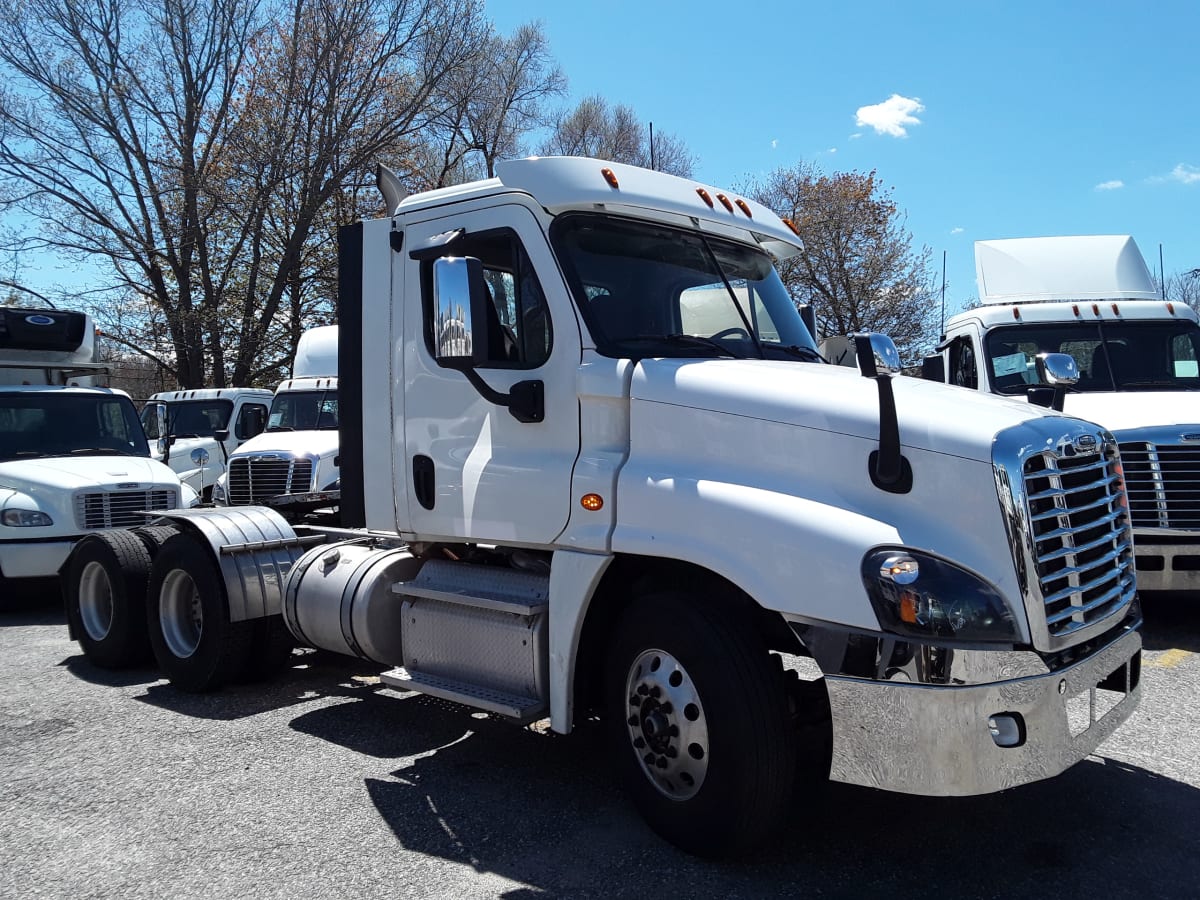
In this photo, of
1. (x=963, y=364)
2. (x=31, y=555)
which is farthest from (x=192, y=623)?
(x=963, y=364)

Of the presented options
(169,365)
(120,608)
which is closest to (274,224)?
(169,365)

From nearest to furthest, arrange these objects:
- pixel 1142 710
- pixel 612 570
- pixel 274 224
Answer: pixel 612 570, pixel 1142 710, pixel 274 224

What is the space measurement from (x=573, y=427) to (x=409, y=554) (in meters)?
1.82

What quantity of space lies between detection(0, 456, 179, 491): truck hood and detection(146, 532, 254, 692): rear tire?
3.09 meters

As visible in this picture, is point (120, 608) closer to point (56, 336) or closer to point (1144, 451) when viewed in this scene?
point (56, 336)

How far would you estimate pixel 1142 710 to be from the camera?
5.69 m

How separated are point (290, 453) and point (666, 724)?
837 centimetres

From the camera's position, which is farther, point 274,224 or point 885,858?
point 274,224

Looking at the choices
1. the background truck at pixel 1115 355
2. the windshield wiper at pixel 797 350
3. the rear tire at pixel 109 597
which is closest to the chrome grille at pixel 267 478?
the rear tire at pixel 109 597

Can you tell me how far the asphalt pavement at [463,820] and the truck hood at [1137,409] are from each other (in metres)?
2.18

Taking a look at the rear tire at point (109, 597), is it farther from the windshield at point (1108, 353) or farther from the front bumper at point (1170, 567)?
the windshield at point (1108, 353)

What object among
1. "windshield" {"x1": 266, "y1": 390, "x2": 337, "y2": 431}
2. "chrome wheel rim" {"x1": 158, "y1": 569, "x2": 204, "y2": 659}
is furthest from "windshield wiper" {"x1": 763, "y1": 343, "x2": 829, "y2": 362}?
"windshield" {"x1": 266, "y1": 390, "x2": 337, "y2": 431}

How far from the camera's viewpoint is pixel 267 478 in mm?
11297

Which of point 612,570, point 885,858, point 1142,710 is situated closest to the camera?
point 885,858
